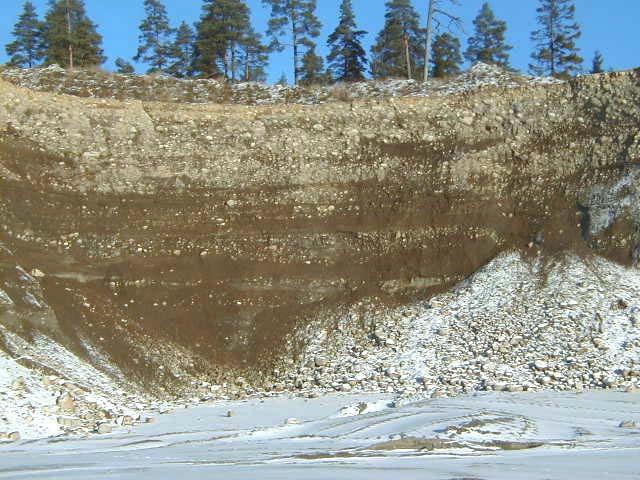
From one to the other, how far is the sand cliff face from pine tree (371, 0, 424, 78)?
48.9ft

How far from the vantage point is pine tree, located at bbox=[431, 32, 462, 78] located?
35.9 meters

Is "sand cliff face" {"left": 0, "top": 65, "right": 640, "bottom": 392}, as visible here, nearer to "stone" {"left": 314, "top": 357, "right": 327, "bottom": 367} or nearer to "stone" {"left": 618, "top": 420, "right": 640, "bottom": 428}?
"stone" {"left": 314, "top": 357, "right": 327, "bottom": 367}

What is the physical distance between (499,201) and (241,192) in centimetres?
791

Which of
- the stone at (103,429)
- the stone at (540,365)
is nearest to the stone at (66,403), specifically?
the stone at (103,429)

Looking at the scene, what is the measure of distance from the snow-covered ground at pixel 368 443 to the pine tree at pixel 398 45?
1038 inches

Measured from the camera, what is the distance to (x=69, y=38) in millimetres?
35219

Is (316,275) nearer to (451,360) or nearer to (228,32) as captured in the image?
(451,360)

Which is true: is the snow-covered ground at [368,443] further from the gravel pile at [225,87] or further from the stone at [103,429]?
the gravel pile at [225,87]

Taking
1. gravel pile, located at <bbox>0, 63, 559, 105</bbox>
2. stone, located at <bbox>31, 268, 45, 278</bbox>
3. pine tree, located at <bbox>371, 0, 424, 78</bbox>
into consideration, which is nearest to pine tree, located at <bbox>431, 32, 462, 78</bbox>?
pine tree, located at <bbox>371, 0, 424, 78</bbox>

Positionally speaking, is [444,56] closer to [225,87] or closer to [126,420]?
[225,87]

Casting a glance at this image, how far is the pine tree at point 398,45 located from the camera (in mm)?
36438

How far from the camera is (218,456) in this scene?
30.1 ft

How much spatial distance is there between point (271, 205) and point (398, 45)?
20.5 meters

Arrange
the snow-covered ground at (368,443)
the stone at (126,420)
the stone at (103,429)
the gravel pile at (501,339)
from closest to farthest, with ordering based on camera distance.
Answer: the snow-covered ground at (368,443)
the stone at (103,429)
the stone at (126,420)
the gravel pile at (501,339)
